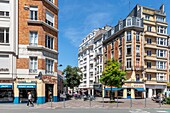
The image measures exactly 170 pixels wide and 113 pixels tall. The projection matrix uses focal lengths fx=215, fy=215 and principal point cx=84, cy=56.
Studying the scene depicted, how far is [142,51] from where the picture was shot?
49719mm

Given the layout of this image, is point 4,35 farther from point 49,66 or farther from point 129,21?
point 129,21

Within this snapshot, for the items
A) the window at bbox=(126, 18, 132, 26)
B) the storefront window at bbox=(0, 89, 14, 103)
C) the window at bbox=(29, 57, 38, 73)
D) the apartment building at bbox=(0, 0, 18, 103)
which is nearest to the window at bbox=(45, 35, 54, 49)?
the window at bbox=(29, 57, 38, 73)

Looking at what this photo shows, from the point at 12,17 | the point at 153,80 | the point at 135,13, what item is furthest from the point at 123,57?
the point at 12,17

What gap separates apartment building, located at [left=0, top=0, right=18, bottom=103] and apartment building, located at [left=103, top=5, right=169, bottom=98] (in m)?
28.7

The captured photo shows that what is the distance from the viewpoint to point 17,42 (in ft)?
87.7

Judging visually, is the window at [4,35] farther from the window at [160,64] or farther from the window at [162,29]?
the window at [162,29]

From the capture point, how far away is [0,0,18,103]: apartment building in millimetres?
25547

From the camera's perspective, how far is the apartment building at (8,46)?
25.5 meters

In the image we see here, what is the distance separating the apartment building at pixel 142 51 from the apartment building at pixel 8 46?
2874 centimetres

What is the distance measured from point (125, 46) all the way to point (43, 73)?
2678 centimetres

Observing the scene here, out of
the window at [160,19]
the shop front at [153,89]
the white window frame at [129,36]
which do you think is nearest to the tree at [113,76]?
the white window frame at [129,36]

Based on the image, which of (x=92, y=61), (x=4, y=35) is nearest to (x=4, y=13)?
(x=4, y=35)

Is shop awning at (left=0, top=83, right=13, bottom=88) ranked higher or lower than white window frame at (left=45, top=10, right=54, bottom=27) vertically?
lower

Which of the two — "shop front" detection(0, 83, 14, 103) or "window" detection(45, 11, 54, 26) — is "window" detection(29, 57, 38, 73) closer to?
"shop front" detection(0, 83, 14, 103)
